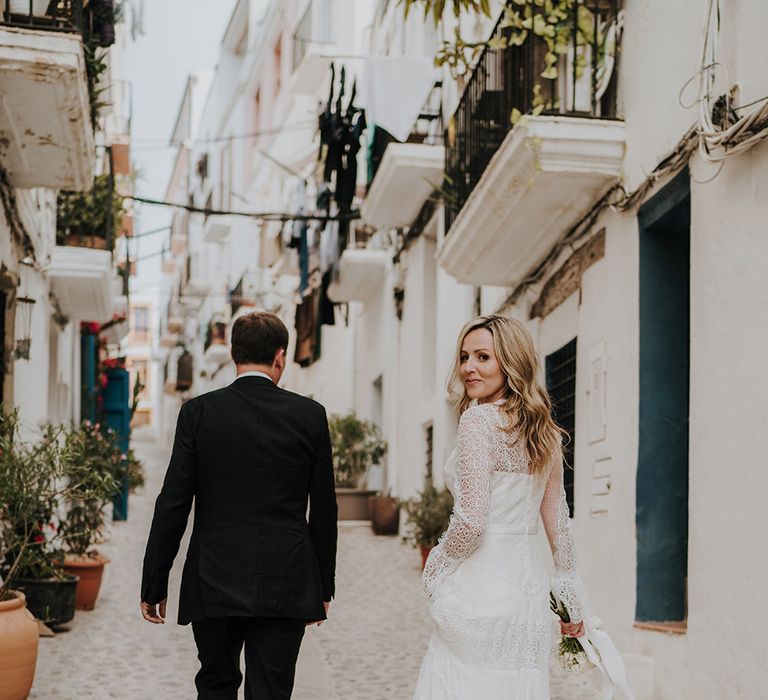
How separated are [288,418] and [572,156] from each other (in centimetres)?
432

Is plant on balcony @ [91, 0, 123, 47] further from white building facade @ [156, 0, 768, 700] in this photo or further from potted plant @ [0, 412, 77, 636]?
potted plant @ [0, 412, 77, 636]

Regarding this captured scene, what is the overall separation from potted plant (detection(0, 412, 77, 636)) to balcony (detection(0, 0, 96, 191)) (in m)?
1.96

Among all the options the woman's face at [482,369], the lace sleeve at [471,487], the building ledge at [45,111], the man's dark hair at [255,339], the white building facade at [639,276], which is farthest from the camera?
the building ledge at [45,111]

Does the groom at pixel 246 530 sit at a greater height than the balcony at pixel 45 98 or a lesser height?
lesser

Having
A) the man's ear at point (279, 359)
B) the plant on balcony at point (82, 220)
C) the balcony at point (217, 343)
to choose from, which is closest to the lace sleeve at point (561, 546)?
the man's ear at point (279, 359)

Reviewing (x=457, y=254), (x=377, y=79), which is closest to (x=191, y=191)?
(x=377, y=79)

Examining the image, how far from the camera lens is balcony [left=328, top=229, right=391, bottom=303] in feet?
62.4

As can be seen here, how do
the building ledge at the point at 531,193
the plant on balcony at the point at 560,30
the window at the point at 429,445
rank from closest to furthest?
the building ledge at the point at 531,193 < the plant on balcony at the point at 560,30 < the window at the point at 429,445

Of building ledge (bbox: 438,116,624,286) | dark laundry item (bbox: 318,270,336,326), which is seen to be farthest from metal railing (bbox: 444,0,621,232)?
dark laundry item (bbox: 318,270,336,326)

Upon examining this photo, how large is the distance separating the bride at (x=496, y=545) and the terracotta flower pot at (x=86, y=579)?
726 cm

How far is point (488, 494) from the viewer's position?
3920 millimetres

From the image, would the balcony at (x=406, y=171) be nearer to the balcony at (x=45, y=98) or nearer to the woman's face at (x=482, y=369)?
the balcony at (x=45, y=98)

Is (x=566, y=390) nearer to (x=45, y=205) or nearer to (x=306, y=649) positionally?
(x=306, y=649)

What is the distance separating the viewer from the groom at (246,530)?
4.38 m
